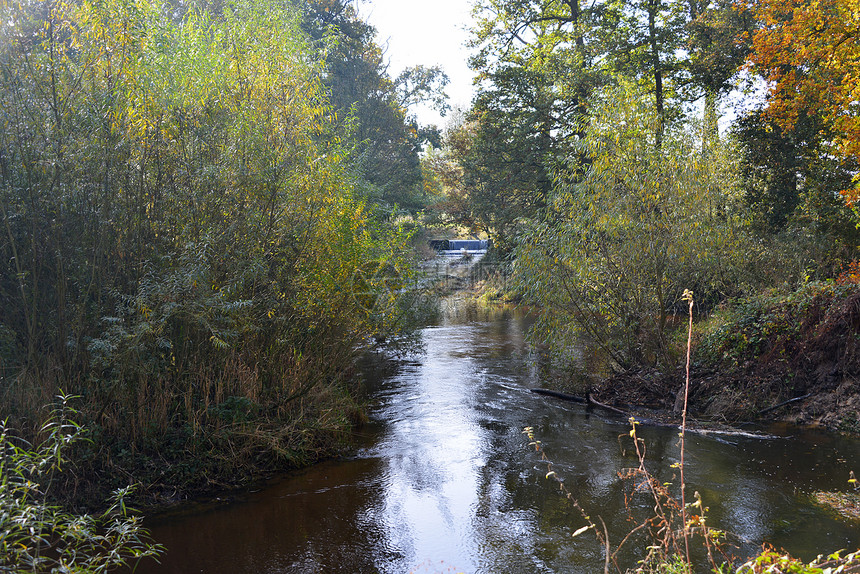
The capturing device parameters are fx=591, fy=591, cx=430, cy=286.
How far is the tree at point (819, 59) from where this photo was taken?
11.4 m

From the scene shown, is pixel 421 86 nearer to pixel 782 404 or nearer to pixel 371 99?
pixel 371 99

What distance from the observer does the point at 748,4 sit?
627 inches

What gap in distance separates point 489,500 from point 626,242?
255 inches

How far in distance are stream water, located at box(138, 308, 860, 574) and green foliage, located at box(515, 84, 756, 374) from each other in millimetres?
2032

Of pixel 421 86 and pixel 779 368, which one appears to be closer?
pixel 779 368

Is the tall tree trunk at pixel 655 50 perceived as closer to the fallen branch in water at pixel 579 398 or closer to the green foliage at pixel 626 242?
the green foliage at pixel 626 242

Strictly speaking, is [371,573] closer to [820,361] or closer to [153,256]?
[153,256]

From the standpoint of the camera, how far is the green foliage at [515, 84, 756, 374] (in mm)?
11797

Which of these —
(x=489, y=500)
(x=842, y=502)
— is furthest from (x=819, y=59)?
(x=489, y=500)

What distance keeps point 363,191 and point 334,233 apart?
483cm

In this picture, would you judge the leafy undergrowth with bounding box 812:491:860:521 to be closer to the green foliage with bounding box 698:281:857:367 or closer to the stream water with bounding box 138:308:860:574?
the stream water with bounding box 138:308:860:574

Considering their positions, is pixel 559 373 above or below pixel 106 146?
below

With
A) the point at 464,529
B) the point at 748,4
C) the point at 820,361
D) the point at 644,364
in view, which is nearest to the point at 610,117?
the point at 644,364

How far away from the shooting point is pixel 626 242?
1202cm
